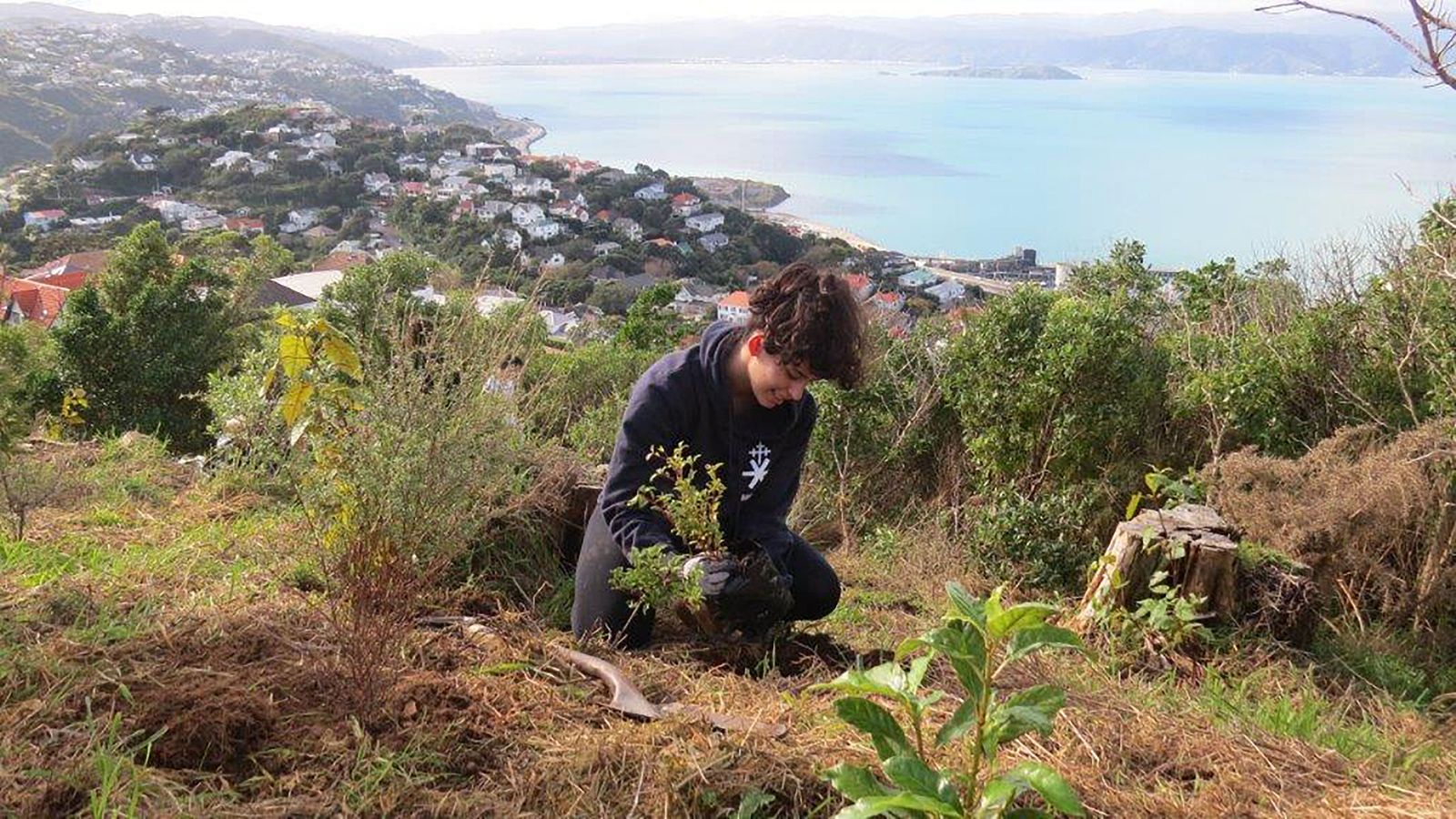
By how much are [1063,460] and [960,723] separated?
4.33 m

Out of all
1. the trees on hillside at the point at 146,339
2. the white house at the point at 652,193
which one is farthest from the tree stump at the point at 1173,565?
the white house at the point at 652,193

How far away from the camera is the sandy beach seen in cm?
3403

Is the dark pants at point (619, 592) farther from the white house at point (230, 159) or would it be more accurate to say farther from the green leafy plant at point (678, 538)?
the white house at point (230, 159)

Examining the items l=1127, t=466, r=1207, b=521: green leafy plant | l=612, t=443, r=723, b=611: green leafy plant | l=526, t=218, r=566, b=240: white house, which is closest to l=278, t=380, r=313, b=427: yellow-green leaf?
l=612, t=443, r=723, b=611: green leafy plant

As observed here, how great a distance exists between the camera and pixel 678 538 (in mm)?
2895

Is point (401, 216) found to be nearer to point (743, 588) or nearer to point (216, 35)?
point (743, 588)

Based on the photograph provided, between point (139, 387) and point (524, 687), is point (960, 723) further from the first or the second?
point (139, 387)

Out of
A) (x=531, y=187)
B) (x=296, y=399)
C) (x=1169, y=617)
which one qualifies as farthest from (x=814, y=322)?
(x=531, y=187)

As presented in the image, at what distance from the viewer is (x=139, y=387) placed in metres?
11.4

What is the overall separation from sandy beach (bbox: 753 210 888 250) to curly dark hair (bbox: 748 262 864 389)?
93.2 feet

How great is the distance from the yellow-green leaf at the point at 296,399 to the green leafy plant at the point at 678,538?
39.3 inches

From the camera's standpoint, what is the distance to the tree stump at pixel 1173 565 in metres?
3.93

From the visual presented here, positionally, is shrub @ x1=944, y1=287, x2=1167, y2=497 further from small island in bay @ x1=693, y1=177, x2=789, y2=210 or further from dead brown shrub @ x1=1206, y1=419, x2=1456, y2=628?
small island in bay @ x1=693, y1=177, x2=789, y2=210

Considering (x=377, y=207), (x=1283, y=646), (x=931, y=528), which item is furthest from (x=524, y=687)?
(x=377, y=207)
